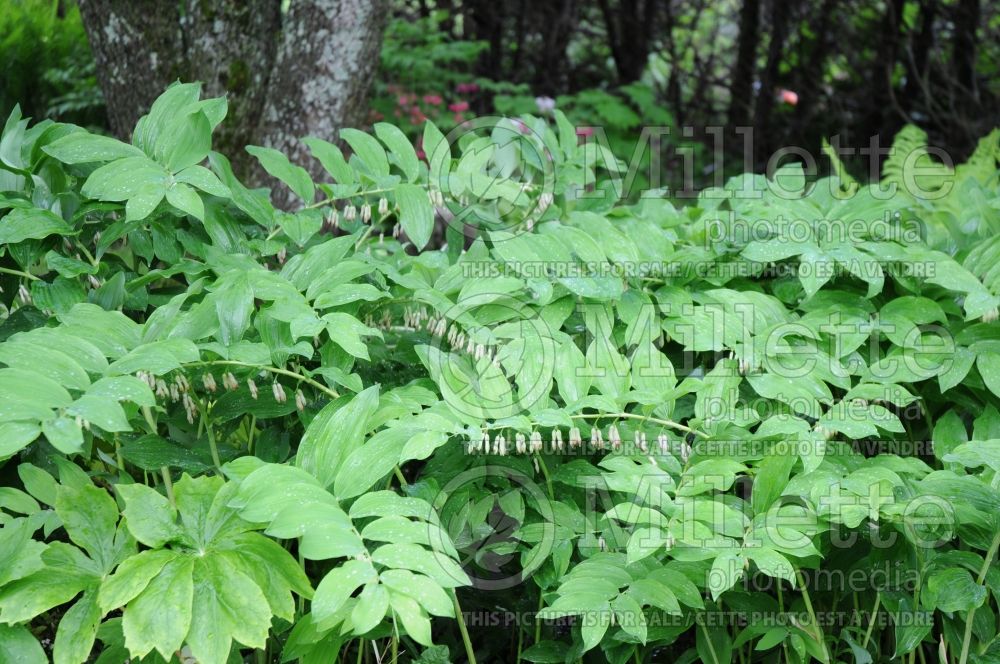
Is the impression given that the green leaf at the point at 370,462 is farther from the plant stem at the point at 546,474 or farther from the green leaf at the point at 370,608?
Answer: the plant stem at the point at 546,474

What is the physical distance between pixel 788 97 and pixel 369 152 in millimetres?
6172

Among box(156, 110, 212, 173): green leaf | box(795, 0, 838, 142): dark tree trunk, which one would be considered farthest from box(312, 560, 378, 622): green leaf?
box(795, 0, 838, 142): dark tree trunk

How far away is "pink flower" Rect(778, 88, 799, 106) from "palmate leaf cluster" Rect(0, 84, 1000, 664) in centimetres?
553

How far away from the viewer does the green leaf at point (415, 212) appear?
2.00 meters

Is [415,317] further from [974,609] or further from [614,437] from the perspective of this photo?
[974,609]

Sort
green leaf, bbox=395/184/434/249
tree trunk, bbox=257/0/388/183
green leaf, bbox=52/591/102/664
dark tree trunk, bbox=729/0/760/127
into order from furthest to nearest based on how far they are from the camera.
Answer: dark tree trunk, bbox=729/0/760/127
tree trunk, bbox=257/0/388/183
green leaf, bbox=395/184/434/249
green leaf, bbox=52/591/102/664

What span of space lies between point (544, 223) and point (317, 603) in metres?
1.28

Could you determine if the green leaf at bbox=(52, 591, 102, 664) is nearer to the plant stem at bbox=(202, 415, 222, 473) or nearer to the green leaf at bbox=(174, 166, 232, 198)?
the plant stem at bbox=(202, 415, 222, 473)

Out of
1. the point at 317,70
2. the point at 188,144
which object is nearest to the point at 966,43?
the point at 317,70

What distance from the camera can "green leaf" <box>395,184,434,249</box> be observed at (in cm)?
200

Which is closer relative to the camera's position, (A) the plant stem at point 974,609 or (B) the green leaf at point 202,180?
(A) the plant stem at point 974,609

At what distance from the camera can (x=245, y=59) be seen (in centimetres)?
330

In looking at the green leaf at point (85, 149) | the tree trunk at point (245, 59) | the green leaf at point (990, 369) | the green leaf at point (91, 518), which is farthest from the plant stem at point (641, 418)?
the tree trunk at point (245, 59)

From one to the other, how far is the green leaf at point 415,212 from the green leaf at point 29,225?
2.24ft
